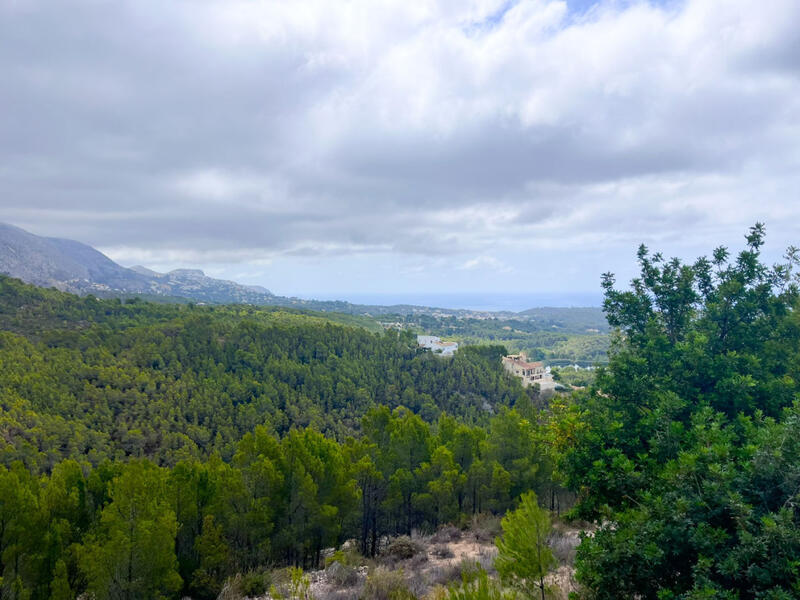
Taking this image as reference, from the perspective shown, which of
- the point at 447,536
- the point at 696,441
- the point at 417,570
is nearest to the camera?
the point at 696,441

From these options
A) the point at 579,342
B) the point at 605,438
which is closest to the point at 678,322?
the point at 605,438

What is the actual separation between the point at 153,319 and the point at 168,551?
78.6m

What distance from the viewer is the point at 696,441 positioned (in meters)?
6.90

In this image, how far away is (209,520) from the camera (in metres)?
12.8

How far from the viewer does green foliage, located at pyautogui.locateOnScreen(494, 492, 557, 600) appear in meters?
7.00

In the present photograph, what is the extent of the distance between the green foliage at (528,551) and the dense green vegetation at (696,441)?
31.2 inches

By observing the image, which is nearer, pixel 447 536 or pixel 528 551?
pixel 528 551

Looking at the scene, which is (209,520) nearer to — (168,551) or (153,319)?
(168,551)

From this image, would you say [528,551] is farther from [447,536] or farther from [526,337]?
[526,337]

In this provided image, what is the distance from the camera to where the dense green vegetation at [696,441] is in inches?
197

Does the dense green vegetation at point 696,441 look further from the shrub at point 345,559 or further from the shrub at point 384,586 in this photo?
the shrub at point 345,559

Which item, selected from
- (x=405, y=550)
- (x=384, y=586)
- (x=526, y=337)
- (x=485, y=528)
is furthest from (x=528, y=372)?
(x=526, y=337)

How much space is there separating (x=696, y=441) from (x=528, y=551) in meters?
3.21

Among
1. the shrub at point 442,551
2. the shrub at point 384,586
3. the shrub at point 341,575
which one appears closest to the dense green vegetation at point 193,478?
the shrub at point 341,575
